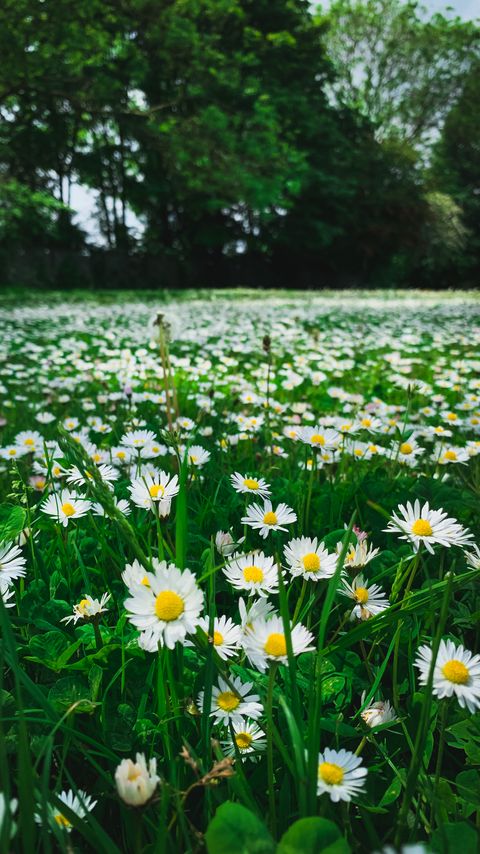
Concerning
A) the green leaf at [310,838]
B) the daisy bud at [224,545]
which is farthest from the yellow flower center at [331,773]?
the daisy bud at [224,545]

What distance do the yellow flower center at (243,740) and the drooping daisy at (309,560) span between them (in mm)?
250

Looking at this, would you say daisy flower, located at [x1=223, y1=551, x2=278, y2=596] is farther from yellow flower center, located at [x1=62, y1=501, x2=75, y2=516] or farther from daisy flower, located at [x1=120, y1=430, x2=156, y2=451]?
daisy flower, located at [x1=120, y1=430, x2=156, y2=451]

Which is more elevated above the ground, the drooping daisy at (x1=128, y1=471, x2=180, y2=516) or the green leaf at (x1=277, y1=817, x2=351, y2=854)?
the drooping daisy at (x1=128, y1=471, x2=180, y2=516)

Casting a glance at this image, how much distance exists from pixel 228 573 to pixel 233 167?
1306 centimetres

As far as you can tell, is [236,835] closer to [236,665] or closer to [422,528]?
[236,665]

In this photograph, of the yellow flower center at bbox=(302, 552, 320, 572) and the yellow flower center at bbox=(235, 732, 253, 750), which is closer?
the yellow flower center at bbox=(235, 732, 253, 750)

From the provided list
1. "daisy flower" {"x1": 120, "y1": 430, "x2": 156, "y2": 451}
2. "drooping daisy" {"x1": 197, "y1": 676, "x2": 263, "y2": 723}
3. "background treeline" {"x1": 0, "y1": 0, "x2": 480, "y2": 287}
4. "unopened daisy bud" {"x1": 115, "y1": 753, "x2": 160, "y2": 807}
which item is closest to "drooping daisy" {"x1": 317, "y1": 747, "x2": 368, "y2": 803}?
"drooping daisy" {"x1": 197, "y1": 676, "x2": 263, "y2": 723}

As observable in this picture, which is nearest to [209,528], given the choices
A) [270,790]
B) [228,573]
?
[228,573]

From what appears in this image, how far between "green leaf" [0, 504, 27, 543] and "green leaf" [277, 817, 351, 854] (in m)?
0.73

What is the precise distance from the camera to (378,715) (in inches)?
31.4

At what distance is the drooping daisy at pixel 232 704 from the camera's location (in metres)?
0.74

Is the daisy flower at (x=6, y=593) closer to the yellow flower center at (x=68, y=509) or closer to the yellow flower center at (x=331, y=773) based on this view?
the yellow flower center at (x=68, y=509)

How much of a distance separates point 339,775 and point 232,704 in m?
0.17

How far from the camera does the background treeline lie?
12500 mm
